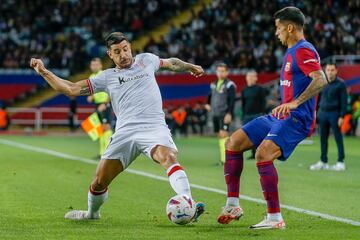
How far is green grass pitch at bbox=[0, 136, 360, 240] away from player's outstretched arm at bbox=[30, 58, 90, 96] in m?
1.46

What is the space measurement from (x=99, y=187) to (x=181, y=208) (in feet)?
4.14

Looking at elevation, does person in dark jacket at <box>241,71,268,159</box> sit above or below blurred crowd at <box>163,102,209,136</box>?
above

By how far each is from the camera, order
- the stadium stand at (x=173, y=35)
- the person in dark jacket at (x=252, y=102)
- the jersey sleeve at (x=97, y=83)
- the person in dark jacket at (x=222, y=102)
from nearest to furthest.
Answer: the jersey sleeve at (x=97, y=83) → the person in dark jacket at (x=222, y=102) → the person in dark jacket at (x=252, y=102) → the stadium stand at (x=173, y=35)

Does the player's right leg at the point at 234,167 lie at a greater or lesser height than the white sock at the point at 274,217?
greater

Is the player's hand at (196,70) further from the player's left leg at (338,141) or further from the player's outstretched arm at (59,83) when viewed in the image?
the player's left leg at (338,141)

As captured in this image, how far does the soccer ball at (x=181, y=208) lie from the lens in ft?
31.2

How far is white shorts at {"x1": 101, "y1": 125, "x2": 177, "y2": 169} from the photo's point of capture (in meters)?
10.1

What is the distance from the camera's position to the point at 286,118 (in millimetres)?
9844

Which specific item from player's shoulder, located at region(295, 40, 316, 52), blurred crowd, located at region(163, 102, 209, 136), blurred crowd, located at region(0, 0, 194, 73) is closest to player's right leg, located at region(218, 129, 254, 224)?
player's shoulder, located at region(295, 40, 316, 52)

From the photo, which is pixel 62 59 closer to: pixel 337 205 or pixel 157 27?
pixel 157 27

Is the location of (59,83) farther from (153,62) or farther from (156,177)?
(156,177)

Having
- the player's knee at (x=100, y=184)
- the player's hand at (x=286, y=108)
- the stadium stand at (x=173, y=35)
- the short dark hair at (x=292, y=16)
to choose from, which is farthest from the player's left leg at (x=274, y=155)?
the stadium stand at (x=173, y=35)

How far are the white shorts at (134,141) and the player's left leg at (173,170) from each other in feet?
0.29

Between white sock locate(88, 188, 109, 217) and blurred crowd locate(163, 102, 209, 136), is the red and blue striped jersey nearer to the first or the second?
white sock locate(88, 188, 109, 217)
